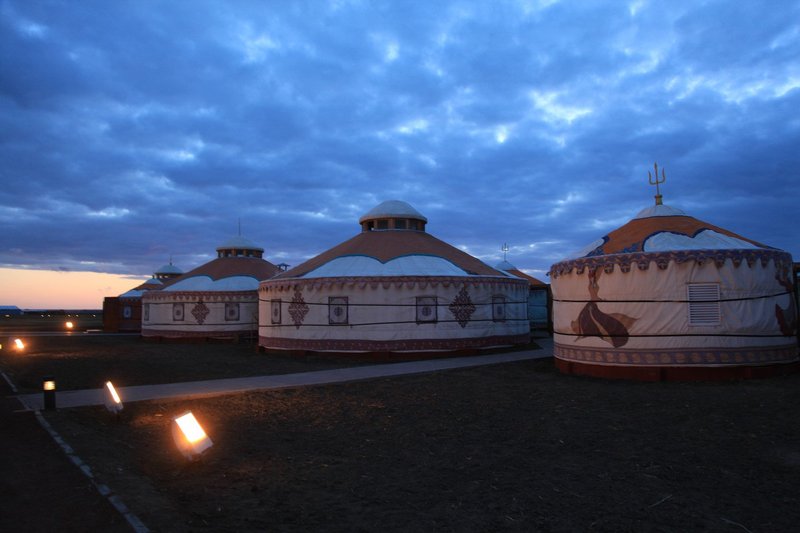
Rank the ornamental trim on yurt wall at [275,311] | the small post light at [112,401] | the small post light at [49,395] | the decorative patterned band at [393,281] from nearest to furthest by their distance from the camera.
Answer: the small post light at [112,401]
the small post light at [49,395]
the decorative patterned band at [393,281]
the ornamental trim on yurt wall at [275,311]

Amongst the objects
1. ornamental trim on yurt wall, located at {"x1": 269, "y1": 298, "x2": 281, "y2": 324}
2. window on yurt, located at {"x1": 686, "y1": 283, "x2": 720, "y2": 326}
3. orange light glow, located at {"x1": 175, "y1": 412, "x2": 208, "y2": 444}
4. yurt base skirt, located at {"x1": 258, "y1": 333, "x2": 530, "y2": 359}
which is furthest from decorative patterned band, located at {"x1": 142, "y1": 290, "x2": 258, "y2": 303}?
orange light glow, located at {"x1": 175, "y1": 412, "x2": 208, "y2": 444}

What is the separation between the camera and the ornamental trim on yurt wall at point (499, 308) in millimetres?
15906

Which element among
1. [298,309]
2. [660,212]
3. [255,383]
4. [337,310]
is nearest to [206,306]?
A: [298,309]

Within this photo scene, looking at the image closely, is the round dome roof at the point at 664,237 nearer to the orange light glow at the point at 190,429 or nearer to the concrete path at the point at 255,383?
the concrete path at the point at 255,383

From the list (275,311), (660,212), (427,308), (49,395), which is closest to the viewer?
(49,395)

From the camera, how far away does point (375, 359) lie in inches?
567

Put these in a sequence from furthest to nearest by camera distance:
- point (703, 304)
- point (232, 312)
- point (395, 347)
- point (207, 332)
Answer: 1. point (232, 312)
2. point (207, 332)
3. point (395, 347)
4. point (703, 304)

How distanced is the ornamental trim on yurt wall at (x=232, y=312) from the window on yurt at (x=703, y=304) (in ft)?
59.7

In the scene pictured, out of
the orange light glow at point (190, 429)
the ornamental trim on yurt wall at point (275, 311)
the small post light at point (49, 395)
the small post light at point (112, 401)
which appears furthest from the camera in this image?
the ornamental trim on yurt wall at point (275, 311)

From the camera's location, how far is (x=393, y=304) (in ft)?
48.3

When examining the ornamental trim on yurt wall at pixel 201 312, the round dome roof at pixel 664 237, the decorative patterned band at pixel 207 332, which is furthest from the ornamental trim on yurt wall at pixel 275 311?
the round dome roof at pixel 664 237

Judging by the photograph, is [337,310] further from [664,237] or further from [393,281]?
[664,237]

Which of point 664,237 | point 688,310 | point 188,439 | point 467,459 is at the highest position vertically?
point 664,237

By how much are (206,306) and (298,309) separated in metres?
8.58
